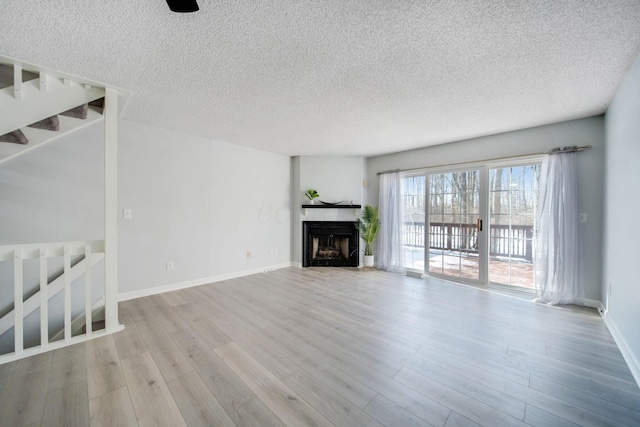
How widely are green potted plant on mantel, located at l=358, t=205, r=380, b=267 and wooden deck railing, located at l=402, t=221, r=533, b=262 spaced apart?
22.7 inches

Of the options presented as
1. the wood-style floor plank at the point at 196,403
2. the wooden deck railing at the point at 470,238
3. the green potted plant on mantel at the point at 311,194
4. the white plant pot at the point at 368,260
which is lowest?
the wood-style floor plank at the point at 196,403

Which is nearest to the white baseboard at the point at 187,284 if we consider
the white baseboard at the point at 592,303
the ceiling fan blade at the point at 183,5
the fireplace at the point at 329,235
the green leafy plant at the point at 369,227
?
the fireplace at the point at 329,235

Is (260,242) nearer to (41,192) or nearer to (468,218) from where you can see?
(41,192)

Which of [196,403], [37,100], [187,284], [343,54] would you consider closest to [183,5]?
[343,54]

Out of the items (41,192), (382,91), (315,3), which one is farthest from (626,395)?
(41,192)

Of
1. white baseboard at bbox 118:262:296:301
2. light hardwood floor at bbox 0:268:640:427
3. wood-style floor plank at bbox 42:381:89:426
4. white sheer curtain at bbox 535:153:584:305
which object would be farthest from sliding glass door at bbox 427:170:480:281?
wood-style floor plank at bbox 42:381:89:426

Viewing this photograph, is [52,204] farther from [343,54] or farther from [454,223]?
[454,223]

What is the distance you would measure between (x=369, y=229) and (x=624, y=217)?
3.25 meters

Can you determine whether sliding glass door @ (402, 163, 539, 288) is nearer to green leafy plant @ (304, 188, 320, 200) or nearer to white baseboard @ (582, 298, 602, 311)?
white baseboard @ (582, 298, 602, 311)

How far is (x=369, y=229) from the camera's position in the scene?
4.86 metres

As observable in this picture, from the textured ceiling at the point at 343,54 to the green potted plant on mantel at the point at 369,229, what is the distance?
2.28 m

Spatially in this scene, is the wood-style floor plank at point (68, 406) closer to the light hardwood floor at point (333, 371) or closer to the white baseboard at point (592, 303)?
the light hardwood floor at point (333, 371)

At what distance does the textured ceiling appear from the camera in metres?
1.41

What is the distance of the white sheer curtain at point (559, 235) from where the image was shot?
2.94 m
